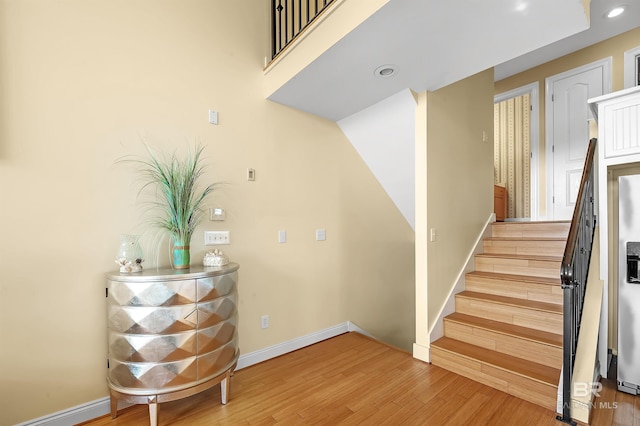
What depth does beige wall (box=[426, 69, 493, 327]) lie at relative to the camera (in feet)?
8.91

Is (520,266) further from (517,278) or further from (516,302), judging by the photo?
(516,302)

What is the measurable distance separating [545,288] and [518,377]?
0.91 metres

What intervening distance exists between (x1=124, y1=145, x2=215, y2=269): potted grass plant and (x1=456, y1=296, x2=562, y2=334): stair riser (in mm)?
2549

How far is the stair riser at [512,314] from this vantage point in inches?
91.4

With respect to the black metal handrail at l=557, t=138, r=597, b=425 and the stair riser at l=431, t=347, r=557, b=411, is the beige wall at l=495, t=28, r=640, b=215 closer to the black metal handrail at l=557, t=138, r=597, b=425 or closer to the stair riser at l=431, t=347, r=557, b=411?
the black metal handrail at l=557, t=138, r=597, b=425

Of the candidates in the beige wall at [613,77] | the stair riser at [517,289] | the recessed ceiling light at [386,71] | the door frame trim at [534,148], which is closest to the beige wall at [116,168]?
the recessed ceiling light at [386,71]

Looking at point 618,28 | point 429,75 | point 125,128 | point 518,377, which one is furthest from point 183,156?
point 618,28

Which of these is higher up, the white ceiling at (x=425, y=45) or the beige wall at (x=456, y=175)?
the white ceiling at (x=425, y=45)

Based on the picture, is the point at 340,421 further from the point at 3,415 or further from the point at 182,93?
the point at 182,93

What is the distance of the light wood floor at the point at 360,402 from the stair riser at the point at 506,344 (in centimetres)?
33

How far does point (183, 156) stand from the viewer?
2.27m

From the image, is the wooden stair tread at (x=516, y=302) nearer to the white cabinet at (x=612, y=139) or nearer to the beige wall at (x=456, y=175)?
the beige wall at (x=456, y=175)

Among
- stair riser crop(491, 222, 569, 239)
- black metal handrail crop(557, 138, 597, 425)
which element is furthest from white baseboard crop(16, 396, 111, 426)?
stair riser crop(491, 222, 569, 239)

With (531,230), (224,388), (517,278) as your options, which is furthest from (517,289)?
(224,388)
